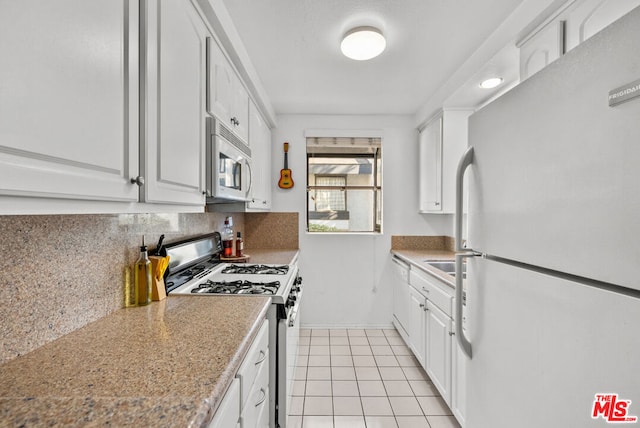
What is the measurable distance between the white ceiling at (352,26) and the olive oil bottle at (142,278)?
4.41 ft

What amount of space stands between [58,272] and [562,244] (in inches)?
55.0

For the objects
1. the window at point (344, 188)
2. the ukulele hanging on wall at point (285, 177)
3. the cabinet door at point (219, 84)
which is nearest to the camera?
the cabinet door at point (219, 84)

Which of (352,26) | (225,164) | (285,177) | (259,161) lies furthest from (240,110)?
(285,177)

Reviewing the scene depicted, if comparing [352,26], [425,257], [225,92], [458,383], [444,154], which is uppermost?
[352,26]

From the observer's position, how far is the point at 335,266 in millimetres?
3414

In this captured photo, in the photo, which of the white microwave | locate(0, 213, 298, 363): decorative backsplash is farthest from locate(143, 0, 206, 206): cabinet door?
locate(0, 213, 298, 363): decorative backsplash

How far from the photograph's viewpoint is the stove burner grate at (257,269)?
2.05 meters

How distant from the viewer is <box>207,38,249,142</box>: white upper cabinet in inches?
57.6

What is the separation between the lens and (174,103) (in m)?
1.08

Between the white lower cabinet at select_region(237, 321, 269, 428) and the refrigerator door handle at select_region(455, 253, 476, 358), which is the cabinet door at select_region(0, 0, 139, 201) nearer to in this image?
the white lower cabinet at select_region(237, 321, 269, 428)

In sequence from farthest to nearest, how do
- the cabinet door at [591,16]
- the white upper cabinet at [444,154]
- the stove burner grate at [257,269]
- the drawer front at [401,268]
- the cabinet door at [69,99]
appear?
1. the drawer front at [401,268]
2. the white upper cabinet at [444,154]
3. the stove burner grate at [257,269]
4. the cabinet door at [591,16]
5. the cabinet door at [69,99]

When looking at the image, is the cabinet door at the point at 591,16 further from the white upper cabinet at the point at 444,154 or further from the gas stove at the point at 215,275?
the gas stove at the point at 215,275

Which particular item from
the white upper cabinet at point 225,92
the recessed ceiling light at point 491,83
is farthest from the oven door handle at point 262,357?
the recessed ceiling light at point 491,83

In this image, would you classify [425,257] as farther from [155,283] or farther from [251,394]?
[155,283]
